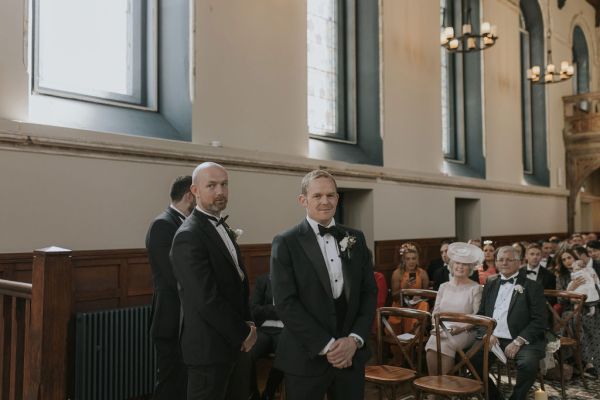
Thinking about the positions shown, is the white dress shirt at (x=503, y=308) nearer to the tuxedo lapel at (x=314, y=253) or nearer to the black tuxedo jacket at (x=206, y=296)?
the tuxedo lapel at (x=314, y=253)

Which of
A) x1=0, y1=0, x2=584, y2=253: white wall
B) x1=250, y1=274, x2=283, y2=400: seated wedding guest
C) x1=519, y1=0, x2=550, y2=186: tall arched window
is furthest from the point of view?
x1=519, y1=0, x2=550, y2=186: tall arched window

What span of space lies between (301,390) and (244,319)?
468 mm

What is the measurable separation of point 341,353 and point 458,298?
2.37 metres

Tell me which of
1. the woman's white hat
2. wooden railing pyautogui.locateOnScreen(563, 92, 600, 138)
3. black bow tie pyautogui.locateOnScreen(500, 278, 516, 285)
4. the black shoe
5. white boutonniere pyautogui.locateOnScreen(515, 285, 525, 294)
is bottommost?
the black shoe

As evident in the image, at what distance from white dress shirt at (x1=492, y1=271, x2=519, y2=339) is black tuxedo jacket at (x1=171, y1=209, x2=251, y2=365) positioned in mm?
2649

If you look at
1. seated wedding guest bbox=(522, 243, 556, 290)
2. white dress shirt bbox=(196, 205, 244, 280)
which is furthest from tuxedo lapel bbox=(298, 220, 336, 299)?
seated wedding guest bbox=(522, 243, 556, 290)

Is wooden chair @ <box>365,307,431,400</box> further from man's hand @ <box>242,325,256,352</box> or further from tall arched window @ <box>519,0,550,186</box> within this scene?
tall arched window @ <box>519,0,550,186</box>

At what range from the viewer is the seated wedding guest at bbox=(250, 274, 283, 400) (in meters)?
4.84

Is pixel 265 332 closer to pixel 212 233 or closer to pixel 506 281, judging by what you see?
pixel 506 281

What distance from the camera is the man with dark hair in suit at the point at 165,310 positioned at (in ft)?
12.2

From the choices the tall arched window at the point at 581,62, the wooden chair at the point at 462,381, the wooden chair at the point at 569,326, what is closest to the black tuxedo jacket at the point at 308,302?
the wooden chair at the point at 462,381

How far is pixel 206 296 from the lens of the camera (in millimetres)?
2865

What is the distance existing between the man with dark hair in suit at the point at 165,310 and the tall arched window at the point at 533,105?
1217cm

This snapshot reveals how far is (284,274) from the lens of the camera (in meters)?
2.98
